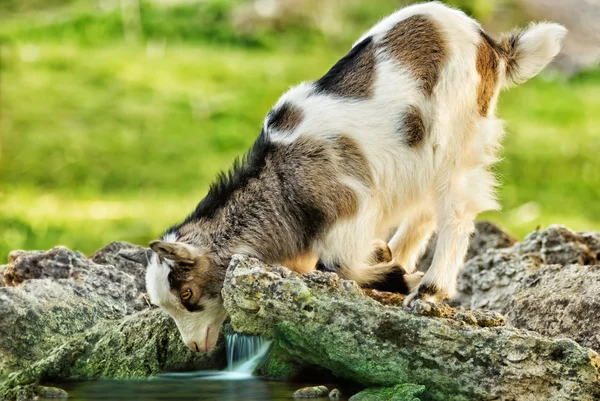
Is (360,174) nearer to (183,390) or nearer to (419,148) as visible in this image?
(419,148)

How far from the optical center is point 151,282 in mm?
6914

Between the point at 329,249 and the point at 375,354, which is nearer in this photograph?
the point at 375,354

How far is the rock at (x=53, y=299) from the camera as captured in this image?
727 cm

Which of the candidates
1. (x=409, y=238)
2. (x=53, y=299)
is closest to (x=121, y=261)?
(x=53, y=299)

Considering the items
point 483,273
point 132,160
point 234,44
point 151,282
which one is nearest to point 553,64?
point 234,44

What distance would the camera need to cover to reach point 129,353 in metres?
7.20

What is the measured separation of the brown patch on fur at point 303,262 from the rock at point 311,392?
1010 mm

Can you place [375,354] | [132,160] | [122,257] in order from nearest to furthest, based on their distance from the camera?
1. [375,354]
2. [122,257]
3. [132,160]

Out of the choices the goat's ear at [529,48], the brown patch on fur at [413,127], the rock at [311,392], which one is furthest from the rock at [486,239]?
the rock at [311,392]

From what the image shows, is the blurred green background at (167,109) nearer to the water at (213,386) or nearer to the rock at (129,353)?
the rock at (129,353)

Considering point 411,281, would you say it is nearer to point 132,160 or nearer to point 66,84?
point 132,160

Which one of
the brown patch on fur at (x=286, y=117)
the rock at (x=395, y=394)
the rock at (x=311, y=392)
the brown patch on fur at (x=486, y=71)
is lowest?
the rock at (x=395, y=394)

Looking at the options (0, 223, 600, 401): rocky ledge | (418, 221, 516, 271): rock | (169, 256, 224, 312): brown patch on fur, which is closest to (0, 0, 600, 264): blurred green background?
(418, 221, 516, 271): rock

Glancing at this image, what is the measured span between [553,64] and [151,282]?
40.4 ft
